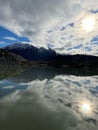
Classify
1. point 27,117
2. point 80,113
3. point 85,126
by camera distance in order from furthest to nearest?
point 80,113
point 27,117
point 85,126

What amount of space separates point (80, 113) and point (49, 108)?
440cm

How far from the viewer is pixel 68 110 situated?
83.6ft

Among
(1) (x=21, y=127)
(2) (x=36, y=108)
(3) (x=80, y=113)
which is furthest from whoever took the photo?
(2) (x=36, y=108)

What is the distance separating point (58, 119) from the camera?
21531 mm

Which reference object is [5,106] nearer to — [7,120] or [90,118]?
[7,120]

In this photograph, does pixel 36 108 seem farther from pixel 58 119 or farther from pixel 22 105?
pixel 58 119

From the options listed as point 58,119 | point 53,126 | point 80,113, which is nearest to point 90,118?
point 80,113

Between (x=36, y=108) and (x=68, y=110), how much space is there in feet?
14.0

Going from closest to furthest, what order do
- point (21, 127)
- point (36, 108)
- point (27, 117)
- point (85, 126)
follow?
point (21, 127), point (85, 126), point (27, 117), point (36, 108)

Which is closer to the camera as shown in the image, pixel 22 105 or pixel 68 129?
pixel 68 129

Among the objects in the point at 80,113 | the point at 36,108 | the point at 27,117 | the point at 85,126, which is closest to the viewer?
the point at 85,126

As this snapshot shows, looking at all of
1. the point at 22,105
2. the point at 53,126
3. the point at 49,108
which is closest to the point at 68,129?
the point at 53,126

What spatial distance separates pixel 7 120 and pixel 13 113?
275 cm

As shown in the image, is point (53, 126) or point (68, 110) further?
point (68, 110)
